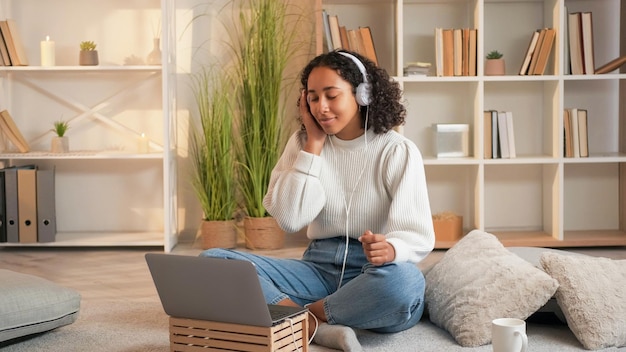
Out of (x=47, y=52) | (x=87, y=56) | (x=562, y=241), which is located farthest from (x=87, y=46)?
(x=562, y=241)

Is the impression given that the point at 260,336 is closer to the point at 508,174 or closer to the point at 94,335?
the point at 94,335

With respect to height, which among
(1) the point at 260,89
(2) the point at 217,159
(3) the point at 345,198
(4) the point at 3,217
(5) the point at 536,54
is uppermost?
(5) the point at 536,54

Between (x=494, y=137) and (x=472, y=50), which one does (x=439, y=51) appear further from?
(x=494, y=137)

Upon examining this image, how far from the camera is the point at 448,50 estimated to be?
4516 mm

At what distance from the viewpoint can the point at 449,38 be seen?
178 inches

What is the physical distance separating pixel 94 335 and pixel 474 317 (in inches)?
44.9

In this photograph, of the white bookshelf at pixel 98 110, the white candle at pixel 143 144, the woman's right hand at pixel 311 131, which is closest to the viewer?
the woman's right hand at pixel 311 131

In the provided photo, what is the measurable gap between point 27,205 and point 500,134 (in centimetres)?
230

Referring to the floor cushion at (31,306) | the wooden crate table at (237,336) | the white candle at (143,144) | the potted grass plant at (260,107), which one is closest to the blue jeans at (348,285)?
the wooden crate table at (237,336)

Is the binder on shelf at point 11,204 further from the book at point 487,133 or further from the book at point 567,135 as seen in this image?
the book at point 567,135

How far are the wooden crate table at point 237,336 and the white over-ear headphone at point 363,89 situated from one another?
26.7 inches

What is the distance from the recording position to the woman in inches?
107

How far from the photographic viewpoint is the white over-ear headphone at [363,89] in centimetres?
281

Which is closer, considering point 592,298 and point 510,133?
point 592,298
